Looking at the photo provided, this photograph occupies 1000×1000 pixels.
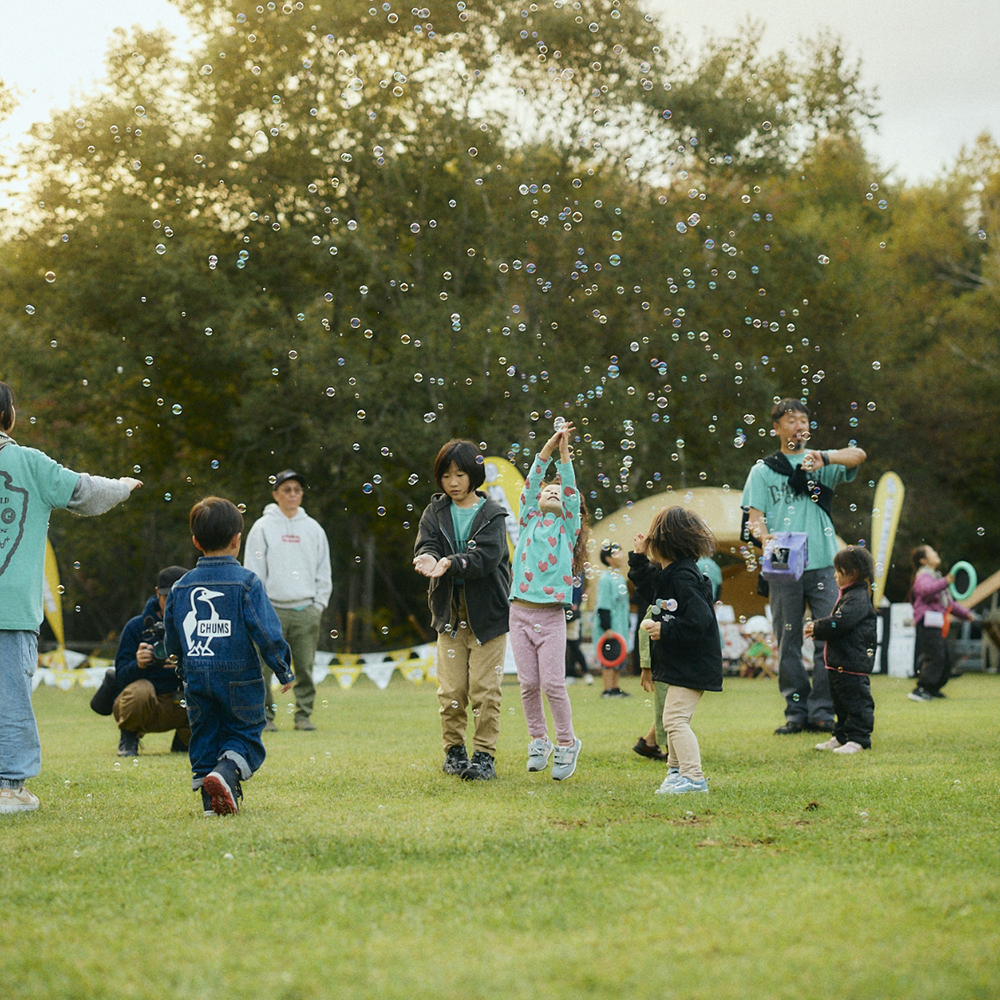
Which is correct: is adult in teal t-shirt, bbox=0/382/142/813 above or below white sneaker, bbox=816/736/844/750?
above

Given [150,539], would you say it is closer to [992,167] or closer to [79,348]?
[79,348]

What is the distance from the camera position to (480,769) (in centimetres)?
594

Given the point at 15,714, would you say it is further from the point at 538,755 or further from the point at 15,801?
the point at 538,755

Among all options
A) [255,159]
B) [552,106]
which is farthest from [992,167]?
[255,159]

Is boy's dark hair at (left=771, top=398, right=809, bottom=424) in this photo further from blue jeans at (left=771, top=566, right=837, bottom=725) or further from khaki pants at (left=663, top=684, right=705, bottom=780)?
khaki pants at (left=663, top=684, right=705, bottom=780)

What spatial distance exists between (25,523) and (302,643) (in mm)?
4263

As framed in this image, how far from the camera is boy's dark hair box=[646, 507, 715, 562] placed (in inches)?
221

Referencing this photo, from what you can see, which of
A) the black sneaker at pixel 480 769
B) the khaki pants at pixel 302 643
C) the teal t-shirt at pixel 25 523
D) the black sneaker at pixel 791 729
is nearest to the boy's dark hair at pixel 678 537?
the black sneaker at pixel 480 769

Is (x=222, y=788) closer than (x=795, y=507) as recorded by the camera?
Yes

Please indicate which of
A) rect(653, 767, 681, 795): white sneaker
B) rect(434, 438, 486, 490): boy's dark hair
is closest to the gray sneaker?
rect(653, 767, 681, 795): white sneaker

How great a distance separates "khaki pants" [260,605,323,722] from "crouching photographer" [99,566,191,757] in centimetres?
169

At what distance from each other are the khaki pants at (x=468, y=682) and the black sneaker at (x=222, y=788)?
1426 millimetres

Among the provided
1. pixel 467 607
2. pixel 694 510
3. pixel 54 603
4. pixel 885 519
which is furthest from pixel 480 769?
pixel 885 519

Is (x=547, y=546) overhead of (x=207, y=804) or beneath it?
overhead
